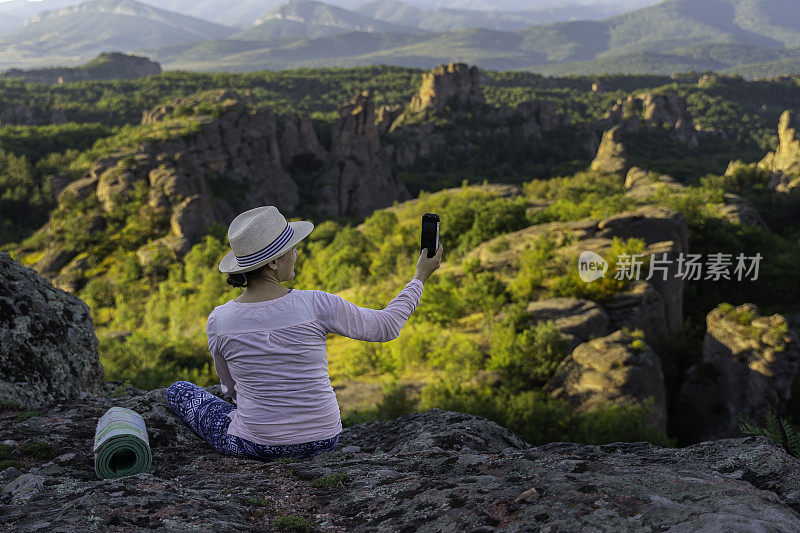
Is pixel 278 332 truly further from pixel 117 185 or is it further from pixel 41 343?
pixel 117 185

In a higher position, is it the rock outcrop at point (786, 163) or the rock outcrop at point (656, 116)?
the rock outcrop at point (656, 116)

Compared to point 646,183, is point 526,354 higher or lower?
lower

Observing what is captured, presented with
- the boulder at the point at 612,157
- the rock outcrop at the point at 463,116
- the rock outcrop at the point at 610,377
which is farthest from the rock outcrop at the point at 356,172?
the rock outcrop at the point at 610,377

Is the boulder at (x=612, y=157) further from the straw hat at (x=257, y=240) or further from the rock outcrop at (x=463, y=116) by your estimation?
the straw hat at (x=257, y=240)

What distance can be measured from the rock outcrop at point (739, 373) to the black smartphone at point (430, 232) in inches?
592

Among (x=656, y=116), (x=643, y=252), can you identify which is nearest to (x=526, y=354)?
(x=643, y=252)

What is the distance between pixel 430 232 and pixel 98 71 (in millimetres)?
197950

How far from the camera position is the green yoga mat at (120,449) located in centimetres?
308

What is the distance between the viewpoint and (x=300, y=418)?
3.47 m

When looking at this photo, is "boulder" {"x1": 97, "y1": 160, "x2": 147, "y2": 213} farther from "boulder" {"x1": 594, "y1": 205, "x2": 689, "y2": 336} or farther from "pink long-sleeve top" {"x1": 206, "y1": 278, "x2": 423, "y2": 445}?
"pink long-sleeve top" {"x1": 206, "y1": 278, "x2": 423, "y2": 445}

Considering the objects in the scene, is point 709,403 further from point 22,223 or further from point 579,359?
point 22,223

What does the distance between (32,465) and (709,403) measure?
57.4 ft

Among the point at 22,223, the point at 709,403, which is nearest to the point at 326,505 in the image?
the point at 709,403

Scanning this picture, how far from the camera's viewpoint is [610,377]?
12211 millimetres
